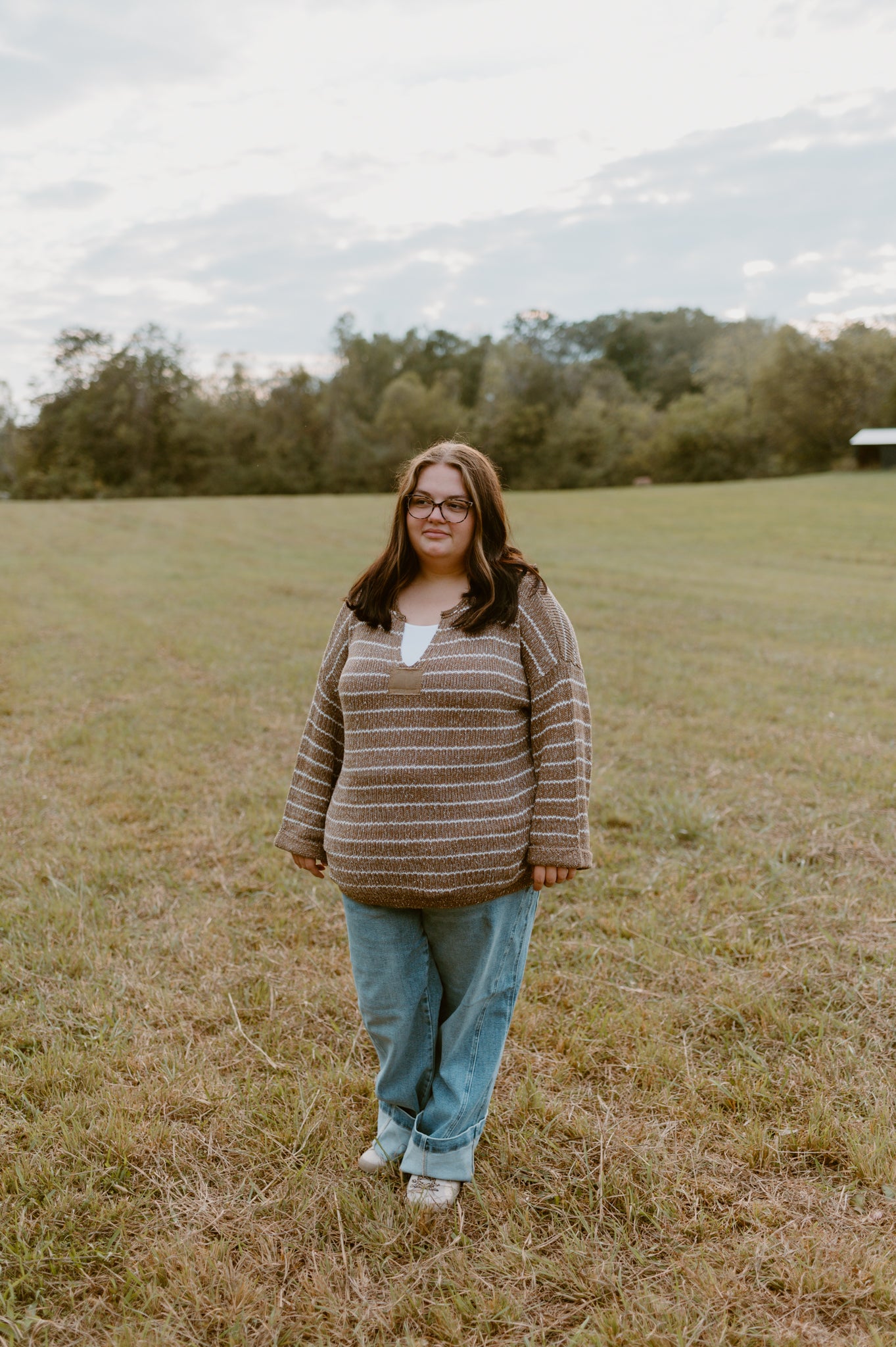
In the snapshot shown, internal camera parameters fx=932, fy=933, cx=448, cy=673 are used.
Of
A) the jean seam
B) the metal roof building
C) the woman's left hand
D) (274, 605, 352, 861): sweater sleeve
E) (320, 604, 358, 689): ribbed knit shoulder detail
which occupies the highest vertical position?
the metal roof building

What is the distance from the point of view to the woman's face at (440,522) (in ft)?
7.36

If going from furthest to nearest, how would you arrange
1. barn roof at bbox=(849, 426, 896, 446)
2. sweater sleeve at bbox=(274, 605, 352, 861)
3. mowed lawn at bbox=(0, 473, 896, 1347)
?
barn roof at bbox=(849, 426, 896, 446) → sweater sleeve at bbox=(274, 605, 352, 861) → mowed lawn at bbox=(0, 473, 896, 1347)

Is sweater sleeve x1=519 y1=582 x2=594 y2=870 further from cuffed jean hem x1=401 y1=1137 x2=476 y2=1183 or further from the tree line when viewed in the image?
the tree line

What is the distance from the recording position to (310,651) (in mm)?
9156

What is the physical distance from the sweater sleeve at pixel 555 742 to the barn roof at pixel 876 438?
4832 centimetres

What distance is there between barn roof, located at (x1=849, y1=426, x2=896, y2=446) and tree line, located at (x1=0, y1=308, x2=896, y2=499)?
4.04 m

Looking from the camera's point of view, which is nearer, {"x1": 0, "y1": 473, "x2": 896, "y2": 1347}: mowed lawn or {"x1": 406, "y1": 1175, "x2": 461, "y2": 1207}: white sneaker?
{"x1": 0, "y1": 473, "x2": 896, "y2": 1347}: mowed lawn

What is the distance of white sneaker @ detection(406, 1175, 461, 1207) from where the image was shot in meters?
2.29

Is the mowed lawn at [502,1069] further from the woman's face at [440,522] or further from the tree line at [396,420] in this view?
the tree line at [396,420]

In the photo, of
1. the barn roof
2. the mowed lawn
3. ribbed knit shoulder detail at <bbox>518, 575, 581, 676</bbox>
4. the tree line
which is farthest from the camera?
the tree line

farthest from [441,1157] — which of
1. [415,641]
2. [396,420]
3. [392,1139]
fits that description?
[396,420]

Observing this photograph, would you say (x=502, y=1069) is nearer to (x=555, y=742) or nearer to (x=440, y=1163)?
(x=440, y=1163)

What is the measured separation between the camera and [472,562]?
2.29 meters

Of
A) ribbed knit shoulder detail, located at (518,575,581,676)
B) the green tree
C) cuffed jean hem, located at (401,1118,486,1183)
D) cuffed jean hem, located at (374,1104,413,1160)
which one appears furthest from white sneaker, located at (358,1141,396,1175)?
the green tree
